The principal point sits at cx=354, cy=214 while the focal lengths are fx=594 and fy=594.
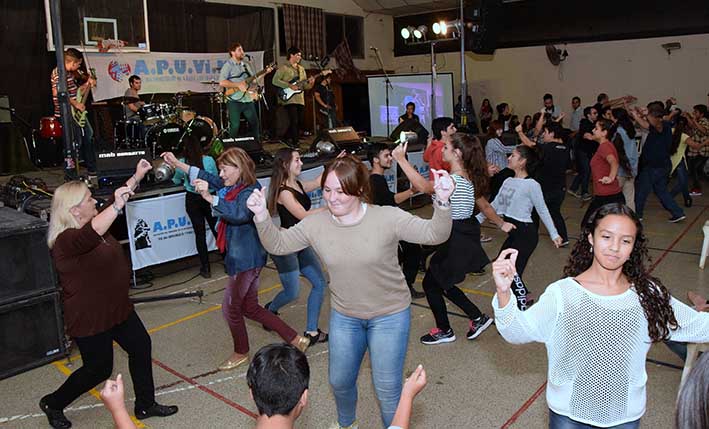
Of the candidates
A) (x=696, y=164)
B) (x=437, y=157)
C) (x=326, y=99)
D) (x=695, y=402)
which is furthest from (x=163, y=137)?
(x=696, y=164)

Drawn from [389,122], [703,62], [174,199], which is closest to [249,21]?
[389,122]

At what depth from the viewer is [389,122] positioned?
1608 cm

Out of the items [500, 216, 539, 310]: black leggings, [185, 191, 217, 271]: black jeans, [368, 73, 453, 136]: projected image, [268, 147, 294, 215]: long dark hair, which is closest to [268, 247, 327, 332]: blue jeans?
[268, 147, 294, 215]: long dark hair

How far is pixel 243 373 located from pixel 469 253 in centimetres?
197

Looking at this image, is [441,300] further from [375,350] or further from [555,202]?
[555,202]

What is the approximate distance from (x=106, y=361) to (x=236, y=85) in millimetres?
7291

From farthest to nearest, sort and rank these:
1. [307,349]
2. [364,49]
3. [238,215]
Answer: [364,49]
[307,349]
[238,215]

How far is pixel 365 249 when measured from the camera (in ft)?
9.46

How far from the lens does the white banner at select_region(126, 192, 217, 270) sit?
21.8 feet

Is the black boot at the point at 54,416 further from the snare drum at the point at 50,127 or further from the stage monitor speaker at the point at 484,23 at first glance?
the stage monitor speaker at the point at 484,23

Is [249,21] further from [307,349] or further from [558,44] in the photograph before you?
[307,349]

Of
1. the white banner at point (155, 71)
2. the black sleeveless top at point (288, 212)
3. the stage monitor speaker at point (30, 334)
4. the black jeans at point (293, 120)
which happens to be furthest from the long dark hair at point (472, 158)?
the white banner at point (155, 71)

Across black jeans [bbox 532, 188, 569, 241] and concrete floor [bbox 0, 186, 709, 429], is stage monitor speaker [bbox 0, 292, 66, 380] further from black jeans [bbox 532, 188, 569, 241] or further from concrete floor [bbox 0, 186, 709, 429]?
black jeans [bbox 532, 188, 569, 241]

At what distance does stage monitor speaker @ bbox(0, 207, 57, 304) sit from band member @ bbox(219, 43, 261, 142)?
573 cm
